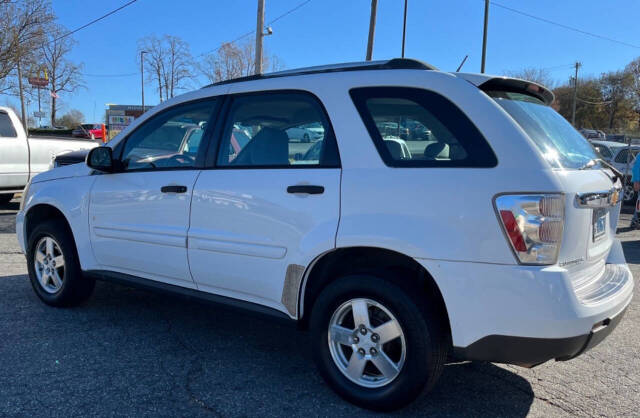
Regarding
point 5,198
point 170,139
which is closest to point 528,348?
point 170,139

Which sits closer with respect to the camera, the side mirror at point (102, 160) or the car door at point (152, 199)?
the car door at point (152, 199)

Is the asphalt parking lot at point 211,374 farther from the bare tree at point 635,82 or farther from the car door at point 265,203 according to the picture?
the bare tree at point 635,82

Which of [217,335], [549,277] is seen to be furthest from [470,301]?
[217,335]

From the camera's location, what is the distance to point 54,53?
41.3 meters

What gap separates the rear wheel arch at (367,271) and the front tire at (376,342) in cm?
6

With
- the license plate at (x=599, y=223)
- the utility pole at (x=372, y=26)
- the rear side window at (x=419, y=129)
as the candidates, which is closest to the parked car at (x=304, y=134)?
the rear side window at (x=419, y=129)

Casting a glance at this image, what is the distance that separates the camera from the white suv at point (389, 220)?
241 centimetres

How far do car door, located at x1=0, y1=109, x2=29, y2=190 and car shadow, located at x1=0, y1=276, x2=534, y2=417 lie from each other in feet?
20.0

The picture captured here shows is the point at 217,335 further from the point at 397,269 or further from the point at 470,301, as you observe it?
the point at 470,301

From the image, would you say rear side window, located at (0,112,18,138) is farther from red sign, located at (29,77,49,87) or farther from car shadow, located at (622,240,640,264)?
red sign, located at (29,77,49,87)

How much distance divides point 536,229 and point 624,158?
48.4 feet

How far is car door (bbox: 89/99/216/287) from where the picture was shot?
3.58 m

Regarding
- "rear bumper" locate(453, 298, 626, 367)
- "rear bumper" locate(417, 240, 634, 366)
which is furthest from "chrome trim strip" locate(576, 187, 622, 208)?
"rear bumper" locate(453, 298, 626, 367)

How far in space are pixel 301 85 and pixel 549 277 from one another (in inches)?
71.4
